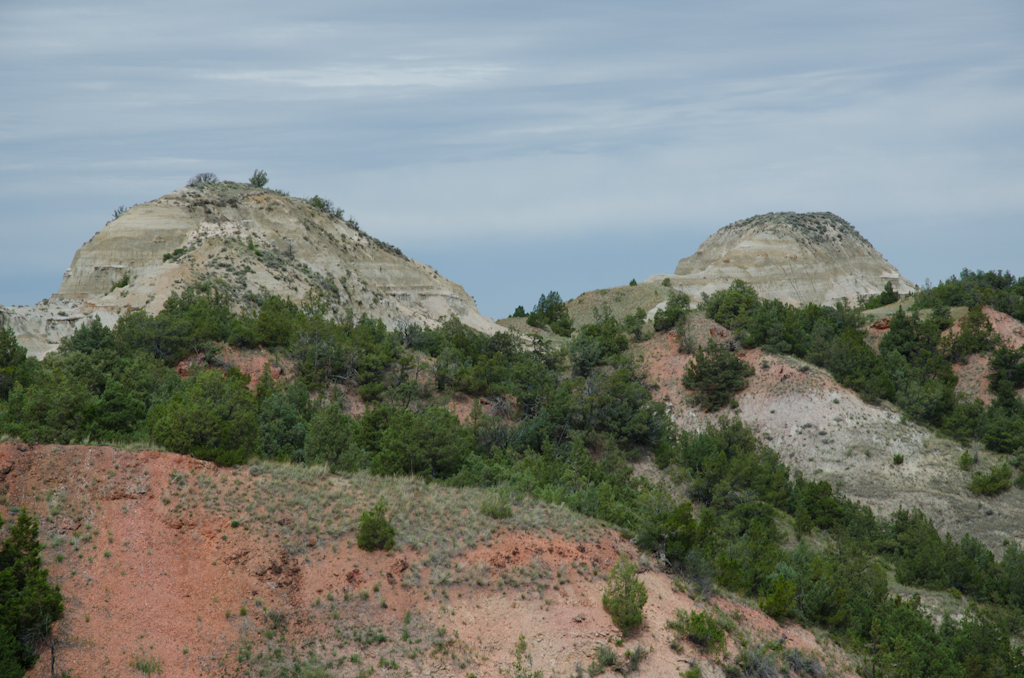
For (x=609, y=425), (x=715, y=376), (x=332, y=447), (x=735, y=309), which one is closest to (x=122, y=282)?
(x=332, y=447)

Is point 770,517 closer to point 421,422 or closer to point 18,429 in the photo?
point 421,422

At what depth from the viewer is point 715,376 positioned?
45.0m

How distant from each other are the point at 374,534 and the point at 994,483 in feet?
94.0

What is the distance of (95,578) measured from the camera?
→ 18625 millimetres

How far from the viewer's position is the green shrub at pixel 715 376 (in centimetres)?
4469

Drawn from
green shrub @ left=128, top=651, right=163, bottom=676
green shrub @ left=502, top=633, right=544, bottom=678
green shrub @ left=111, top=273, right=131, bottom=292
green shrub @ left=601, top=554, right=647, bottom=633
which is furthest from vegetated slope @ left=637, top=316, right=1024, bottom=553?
green shrub @ left=111, top=273, right=131, bottom=292

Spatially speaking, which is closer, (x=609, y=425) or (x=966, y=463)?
(x=966, y=463)

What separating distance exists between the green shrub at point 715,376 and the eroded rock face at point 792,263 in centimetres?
4046

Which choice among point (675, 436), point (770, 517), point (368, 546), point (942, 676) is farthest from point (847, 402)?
point (368, 546)

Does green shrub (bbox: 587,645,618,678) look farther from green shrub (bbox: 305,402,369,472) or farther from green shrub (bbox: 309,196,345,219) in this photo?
green shrub (bbox: 309,196,345,219)

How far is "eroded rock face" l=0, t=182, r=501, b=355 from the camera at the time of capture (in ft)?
157

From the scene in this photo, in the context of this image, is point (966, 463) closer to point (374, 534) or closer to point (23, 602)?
point (374, 534)

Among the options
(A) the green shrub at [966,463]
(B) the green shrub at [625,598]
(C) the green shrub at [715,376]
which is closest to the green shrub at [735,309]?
(C) the green shrub at [715,376]

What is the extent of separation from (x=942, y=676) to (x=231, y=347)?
33825 millimetres
